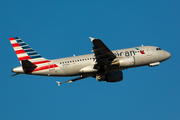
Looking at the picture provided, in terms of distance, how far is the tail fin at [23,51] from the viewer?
4378 cm

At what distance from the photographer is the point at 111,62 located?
43.6 meters

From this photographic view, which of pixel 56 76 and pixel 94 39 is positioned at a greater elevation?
pixel 94 39

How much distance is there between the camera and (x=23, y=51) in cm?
4406

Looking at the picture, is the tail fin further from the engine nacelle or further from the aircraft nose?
the aircraft nose

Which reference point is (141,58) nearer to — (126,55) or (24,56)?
(126,55)

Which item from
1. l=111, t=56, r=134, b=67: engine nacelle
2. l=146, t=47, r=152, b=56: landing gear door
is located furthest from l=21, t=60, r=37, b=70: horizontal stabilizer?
l=146, t=47, r=152, b=56: landing gear door

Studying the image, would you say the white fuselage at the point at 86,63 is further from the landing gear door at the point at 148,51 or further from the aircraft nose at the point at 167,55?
the aircraft nose at the point at 167,55

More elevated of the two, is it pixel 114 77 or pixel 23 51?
pixel 23 51

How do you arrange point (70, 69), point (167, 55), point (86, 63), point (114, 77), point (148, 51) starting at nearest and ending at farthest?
1. point (70, 69)
2. point (86, 63)
3. point (148, 51)
4. point (114, 77)
5. point (167, 55)

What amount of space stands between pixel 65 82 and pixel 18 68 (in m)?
10.0

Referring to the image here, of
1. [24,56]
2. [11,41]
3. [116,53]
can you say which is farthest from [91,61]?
[11,41]

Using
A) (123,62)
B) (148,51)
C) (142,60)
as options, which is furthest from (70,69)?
(148,51)

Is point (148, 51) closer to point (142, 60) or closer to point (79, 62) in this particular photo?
point (142, 60)

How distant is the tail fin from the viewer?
43.8 meters
